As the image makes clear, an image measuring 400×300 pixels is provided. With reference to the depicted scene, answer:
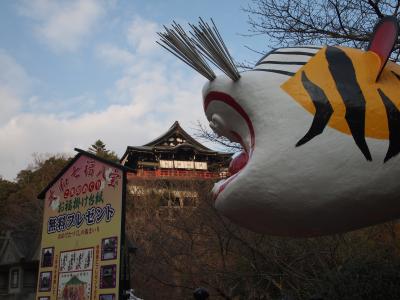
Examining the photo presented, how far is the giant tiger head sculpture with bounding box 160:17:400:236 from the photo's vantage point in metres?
2.24

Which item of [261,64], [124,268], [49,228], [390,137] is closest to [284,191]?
[390,137]

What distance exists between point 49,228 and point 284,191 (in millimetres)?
5283

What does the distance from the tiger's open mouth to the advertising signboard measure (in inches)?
113

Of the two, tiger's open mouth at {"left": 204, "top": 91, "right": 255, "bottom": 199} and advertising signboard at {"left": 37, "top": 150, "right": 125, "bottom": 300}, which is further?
advertising signboard at {"left": 37, "top": 150, "right": 125, "bottom": 300}

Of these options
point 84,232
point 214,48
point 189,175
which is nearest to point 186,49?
point 214,48

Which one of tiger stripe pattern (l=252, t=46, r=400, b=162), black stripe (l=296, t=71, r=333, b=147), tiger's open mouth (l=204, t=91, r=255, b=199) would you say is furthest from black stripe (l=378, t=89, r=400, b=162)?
tiger's open mouth (l=204, t=91, r=255, b=199)

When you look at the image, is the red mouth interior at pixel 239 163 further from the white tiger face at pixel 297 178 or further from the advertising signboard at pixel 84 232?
the advertising signboard at pixel 84 232

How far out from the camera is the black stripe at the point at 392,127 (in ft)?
7.45

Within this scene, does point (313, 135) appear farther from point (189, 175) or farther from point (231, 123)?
point (189, 175)

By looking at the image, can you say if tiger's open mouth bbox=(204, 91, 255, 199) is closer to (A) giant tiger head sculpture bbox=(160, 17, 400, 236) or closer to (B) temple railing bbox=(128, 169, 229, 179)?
(A) giant tiger head sculpture bbox=(160, 17, 400, 236)

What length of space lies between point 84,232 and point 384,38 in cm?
449

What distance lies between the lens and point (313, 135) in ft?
7.45

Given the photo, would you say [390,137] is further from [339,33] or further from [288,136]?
[339,33]

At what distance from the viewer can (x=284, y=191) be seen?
2.24 metres
